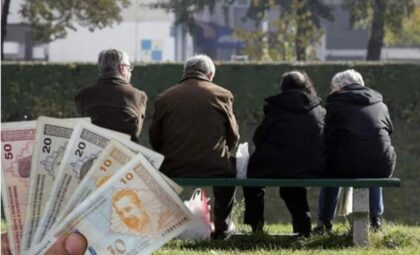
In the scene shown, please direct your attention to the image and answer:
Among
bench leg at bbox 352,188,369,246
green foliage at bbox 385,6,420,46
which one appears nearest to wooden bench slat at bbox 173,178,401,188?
bench leg at bbox 352,188,369,246

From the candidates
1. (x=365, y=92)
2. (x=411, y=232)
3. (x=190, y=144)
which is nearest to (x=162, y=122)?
(x=190, y=144)

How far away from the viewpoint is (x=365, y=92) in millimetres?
9578

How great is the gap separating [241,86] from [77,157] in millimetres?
13560

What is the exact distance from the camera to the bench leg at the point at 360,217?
8898mm

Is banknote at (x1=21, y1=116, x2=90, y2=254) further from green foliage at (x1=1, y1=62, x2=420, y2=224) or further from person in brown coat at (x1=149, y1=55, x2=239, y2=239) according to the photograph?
green foliage at (x1=1, y1=62, x2=420, y2=224)

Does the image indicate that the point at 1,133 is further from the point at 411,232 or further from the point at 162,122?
the point at 411,232

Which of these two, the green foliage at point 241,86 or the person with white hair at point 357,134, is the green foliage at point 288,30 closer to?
the green foliage at point 241,86

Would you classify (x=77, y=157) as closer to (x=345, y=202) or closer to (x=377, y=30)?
(x=345, y=202)

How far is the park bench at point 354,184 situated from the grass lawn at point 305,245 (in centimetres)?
14

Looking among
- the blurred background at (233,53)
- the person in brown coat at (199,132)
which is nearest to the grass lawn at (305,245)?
the person in brown coat at (199,132)

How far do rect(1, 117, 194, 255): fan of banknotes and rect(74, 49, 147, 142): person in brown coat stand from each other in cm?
251

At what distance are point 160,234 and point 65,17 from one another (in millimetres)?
25493

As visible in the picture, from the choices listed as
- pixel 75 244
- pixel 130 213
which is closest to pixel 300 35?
pixel 130 213

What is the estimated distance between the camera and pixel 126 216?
265 inches
